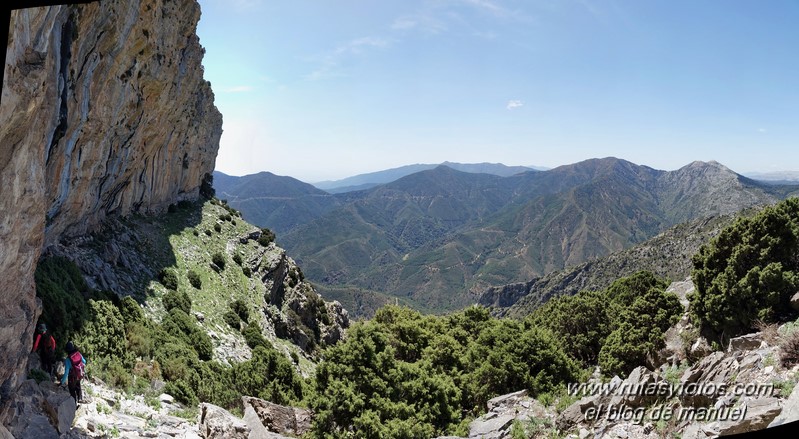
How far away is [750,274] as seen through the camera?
18719mm

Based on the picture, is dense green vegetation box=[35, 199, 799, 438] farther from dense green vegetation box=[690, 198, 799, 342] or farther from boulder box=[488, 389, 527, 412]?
boulder box=[488, 389, 527, 412]

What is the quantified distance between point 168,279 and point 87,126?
45.5 ft

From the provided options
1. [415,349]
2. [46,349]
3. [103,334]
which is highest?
[46,349]

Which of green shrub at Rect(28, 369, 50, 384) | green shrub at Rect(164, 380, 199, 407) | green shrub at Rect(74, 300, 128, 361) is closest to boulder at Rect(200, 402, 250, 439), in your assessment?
green shrub at Rect(28, 369, 50, 384)

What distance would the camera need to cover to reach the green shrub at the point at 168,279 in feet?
107

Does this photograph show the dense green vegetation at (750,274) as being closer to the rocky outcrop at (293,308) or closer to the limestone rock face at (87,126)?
the limestone rock face at (87,126)

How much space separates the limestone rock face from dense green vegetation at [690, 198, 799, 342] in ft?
79.8

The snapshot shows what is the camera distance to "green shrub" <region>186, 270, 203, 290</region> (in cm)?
3616

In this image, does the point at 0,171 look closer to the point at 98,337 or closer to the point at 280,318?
the point at 98,337

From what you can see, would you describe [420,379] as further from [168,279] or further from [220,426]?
[168,279]

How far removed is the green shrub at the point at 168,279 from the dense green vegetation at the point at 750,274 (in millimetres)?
34570

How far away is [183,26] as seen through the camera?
36.8m

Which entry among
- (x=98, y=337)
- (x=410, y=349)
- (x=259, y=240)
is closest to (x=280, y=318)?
(x=259, y=240)

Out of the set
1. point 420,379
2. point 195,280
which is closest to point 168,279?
point 195,280
